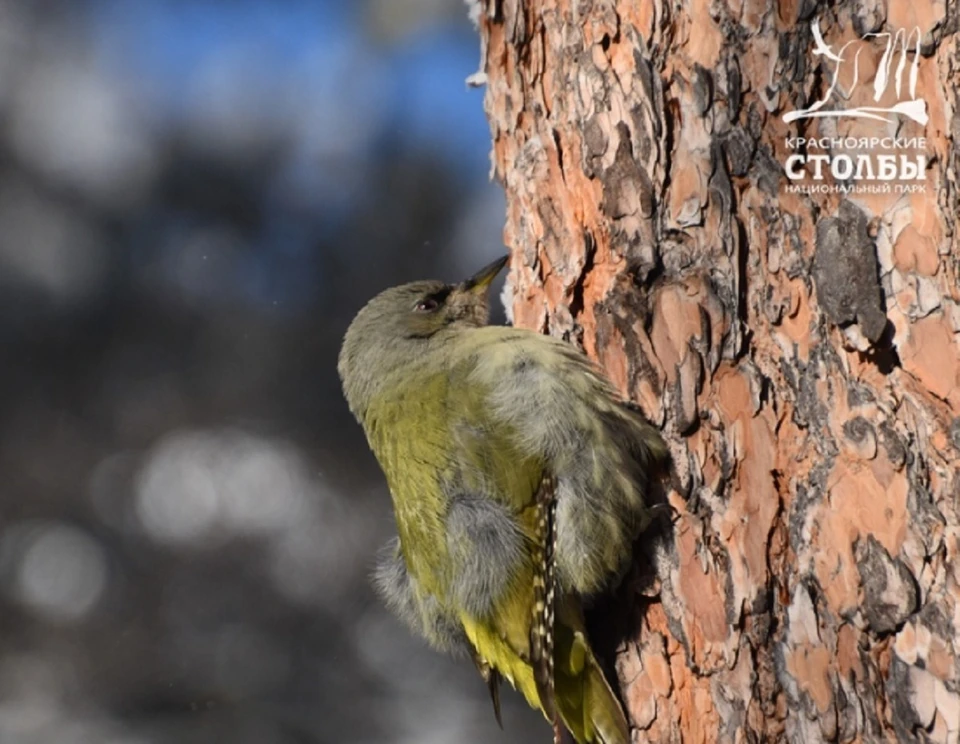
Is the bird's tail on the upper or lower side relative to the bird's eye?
lower

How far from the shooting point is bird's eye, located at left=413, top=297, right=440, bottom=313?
3.62 metres

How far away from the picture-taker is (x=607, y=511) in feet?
9.76

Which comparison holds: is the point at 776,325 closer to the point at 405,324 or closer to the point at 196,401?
the point at 405,324

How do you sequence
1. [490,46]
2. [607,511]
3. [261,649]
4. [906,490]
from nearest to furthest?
[906,490]
[607,511]
[490,46]
[261,649]

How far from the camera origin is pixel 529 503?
3.04 meters

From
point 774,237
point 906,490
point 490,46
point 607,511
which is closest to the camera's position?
point 906,490

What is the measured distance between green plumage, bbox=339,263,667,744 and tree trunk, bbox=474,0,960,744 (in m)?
0.11

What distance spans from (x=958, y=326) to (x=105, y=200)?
4.20 m

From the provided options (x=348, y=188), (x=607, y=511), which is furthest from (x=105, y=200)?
(x=607, y=511)

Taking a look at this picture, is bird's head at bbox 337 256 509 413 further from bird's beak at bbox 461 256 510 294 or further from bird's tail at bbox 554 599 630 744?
bird's tail at bbox 554 599 630 744

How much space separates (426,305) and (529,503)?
2.80 feet

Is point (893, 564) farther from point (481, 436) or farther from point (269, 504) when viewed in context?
point (269, 504)

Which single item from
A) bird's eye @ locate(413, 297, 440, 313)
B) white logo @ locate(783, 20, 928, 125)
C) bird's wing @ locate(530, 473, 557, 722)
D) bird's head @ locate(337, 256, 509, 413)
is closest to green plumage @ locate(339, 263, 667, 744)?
bird's wing @ locate(530, 473, 557, 722)

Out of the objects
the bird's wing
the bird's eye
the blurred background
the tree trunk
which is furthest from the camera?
the blurred background
